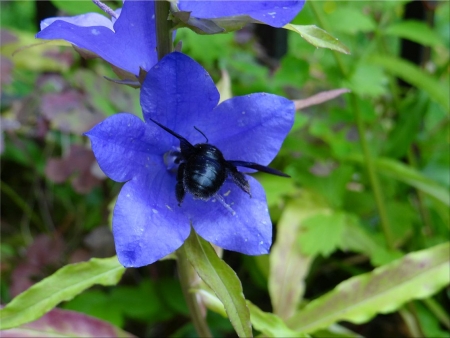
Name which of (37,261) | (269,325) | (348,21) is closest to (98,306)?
(37,261)

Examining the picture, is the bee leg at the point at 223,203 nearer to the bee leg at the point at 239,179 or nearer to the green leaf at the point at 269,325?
the bee leg at the point at 239,179

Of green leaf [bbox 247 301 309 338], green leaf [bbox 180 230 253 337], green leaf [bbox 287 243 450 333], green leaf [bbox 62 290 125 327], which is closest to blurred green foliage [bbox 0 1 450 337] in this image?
green leaf [bbox 62 290 125 327]

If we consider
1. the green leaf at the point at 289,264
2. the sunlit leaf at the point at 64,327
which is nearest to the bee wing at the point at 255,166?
the sunlit leaf at the point at 64,327

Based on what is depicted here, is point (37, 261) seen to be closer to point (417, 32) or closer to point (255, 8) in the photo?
point (255, 8)

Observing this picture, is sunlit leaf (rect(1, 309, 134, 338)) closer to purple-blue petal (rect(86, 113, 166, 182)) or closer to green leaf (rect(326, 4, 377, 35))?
purple-blue petal (rect(86, 113, 166, 182))

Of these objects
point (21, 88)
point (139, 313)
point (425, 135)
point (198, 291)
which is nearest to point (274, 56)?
point (425, 135)

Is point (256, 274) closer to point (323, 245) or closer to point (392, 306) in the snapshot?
point (323, 245)
